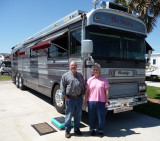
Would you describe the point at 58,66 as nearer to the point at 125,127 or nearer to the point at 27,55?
the point at 125,127

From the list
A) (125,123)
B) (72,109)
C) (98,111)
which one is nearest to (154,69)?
(125,123)

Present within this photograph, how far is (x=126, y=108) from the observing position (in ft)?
15.5

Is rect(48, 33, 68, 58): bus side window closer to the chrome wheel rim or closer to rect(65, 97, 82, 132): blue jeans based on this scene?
the chrome wheel rim

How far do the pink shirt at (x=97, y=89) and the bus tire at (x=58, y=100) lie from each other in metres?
1.62

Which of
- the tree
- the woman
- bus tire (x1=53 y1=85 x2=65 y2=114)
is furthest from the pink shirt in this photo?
the tree

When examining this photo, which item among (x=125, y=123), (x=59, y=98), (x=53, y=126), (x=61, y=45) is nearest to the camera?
(x=53, y=126)

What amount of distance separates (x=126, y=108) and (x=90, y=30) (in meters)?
2.40

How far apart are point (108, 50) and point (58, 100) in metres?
2.38

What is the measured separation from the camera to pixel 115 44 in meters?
4.78

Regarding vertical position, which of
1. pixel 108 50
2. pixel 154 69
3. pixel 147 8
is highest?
pixel 147 8

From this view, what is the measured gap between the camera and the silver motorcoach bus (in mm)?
4387

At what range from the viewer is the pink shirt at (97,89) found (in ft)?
12.6

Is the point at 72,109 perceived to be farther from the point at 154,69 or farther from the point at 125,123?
the point at 154,69

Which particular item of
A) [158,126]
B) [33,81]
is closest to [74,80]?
[158,126]
